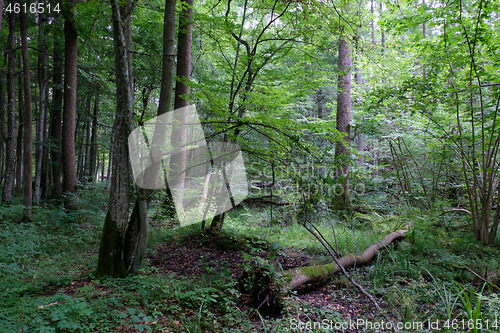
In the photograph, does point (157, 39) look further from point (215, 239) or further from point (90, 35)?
point (215, 239)

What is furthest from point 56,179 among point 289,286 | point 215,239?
point 289,286

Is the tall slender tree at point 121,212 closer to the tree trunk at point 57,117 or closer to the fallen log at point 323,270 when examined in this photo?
the fallen log at point 323,270

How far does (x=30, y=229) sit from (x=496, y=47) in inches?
400

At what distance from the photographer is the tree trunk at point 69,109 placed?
7836 mm

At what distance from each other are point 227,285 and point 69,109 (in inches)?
304

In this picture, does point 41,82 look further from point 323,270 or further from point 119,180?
point 323,270

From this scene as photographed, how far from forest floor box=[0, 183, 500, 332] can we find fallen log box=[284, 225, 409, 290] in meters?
0.15

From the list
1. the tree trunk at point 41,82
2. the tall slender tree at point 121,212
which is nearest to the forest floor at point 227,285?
the tall slender tree at point 121,212

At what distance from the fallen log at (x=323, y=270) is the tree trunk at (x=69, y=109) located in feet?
23.8

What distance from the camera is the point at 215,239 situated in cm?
582

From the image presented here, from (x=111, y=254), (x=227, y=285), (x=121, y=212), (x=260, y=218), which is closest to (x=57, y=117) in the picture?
(x=260, y=218)

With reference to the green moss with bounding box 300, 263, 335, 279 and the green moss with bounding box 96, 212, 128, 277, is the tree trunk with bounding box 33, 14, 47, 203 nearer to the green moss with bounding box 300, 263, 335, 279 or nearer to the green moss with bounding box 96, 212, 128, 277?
the green moss with bounding box 96, 212, 128, 277

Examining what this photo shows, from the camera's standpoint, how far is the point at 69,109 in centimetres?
820

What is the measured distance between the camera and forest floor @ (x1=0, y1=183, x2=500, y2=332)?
268 centimetres
